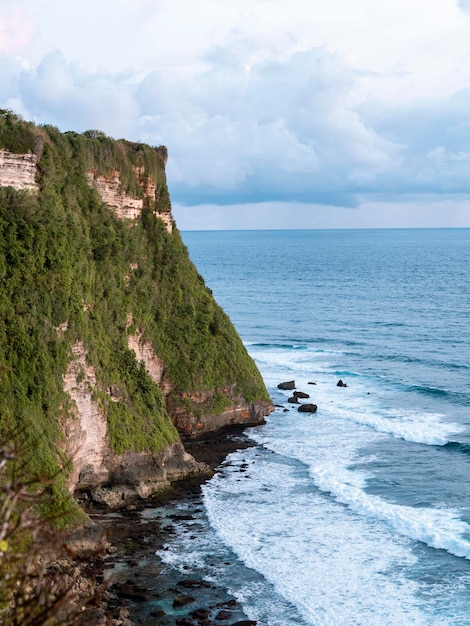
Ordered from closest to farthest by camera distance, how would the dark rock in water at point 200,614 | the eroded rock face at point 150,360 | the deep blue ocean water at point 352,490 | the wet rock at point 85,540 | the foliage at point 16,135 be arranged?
the dark rock in water at point 200,614, the deep blue ocean water at point 352,490, the wet rock at point 85,540, the foliage at point 16,135, the eroded rock face at point 150,360

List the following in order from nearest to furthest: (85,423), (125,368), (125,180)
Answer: (85,423) < (125,368) < (125,180)

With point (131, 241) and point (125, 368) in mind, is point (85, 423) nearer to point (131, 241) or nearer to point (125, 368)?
point (125, 368)

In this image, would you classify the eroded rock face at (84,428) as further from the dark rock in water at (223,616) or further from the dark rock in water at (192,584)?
the dark rock in water at (223,616)

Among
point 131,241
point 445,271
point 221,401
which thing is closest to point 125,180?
point 131,241

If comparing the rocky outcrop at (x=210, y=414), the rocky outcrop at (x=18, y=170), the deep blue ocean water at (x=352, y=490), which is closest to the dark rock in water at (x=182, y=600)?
the deep blue ocean water at (x=352, y=490)

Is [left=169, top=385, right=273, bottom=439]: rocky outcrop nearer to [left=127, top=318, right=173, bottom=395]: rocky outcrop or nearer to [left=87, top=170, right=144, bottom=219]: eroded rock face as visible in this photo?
[left=127, top=318, right=173, bottom=395]: rocky outcrop

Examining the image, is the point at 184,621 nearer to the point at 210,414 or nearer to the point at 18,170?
the point at 18,170

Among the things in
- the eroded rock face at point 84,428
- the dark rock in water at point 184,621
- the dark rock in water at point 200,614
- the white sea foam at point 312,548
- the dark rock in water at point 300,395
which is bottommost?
the dark rock in water at point 184,621
